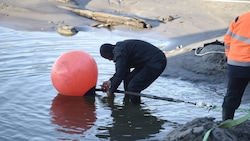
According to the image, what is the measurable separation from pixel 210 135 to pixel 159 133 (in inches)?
80.0

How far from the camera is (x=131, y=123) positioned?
6.90m

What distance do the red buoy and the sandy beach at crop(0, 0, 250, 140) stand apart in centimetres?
317

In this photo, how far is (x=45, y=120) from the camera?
6.82 meters

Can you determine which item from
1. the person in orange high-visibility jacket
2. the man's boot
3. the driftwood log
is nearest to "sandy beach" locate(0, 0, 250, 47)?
the driftwood log

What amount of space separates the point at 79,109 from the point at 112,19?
8.63 meters

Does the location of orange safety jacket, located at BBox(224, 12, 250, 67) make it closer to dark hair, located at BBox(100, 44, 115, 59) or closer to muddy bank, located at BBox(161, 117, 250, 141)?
muddy bank, located at BBox(161, 117, 250, 141)

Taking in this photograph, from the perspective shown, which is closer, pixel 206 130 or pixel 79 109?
pixel 206 130

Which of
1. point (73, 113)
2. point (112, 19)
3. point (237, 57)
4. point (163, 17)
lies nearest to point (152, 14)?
point (163, 17)

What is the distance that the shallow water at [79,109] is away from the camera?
6.42 m

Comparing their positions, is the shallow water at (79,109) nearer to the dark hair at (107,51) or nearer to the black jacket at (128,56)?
the black jacket at (128,56)

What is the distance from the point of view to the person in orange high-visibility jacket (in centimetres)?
554

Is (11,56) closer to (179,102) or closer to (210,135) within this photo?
(179,102)

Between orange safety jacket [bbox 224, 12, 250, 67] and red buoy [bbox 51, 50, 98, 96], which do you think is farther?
red buoy [bbox 51, 50, 98, 96]

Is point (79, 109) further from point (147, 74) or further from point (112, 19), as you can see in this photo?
point (112, 19)
